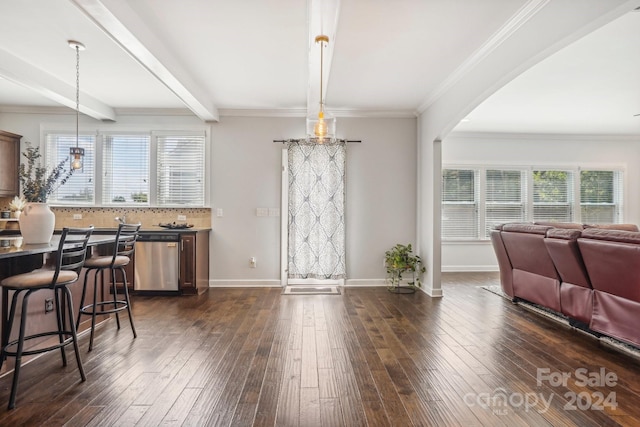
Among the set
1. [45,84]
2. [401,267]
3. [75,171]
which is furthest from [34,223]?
[401,267]

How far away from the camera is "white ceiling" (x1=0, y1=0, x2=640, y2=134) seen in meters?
2.80

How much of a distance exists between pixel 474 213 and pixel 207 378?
612 centimetres

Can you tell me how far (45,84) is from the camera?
13.4 ft

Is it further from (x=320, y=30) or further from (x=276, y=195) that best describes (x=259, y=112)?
(x=320, y=30)

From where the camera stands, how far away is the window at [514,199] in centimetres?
699

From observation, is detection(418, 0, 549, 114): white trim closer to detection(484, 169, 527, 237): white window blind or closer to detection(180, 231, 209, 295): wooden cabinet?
detection(484, 169, 527, 237): white window blind

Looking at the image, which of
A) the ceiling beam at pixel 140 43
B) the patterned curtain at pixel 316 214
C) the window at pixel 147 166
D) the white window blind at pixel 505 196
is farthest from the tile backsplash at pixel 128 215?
the white window blind at pixel 505 196

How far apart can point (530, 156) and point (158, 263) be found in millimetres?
7047

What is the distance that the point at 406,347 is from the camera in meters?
2.95

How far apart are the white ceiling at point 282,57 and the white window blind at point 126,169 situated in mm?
432

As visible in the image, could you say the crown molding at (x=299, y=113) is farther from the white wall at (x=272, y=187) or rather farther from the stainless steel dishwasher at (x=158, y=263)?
the stainless steel dishwasher at (x=158, y=263)

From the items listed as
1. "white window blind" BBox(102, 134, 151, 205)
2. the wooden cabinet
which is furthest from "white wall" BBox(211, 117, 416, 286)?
"white window blind" BBox(102, 134, 151, 205)

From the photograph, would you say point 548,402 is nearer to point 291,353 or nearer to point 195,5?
point 291,353

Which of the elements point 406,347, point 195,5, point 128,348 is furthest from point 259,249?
point 195,5
